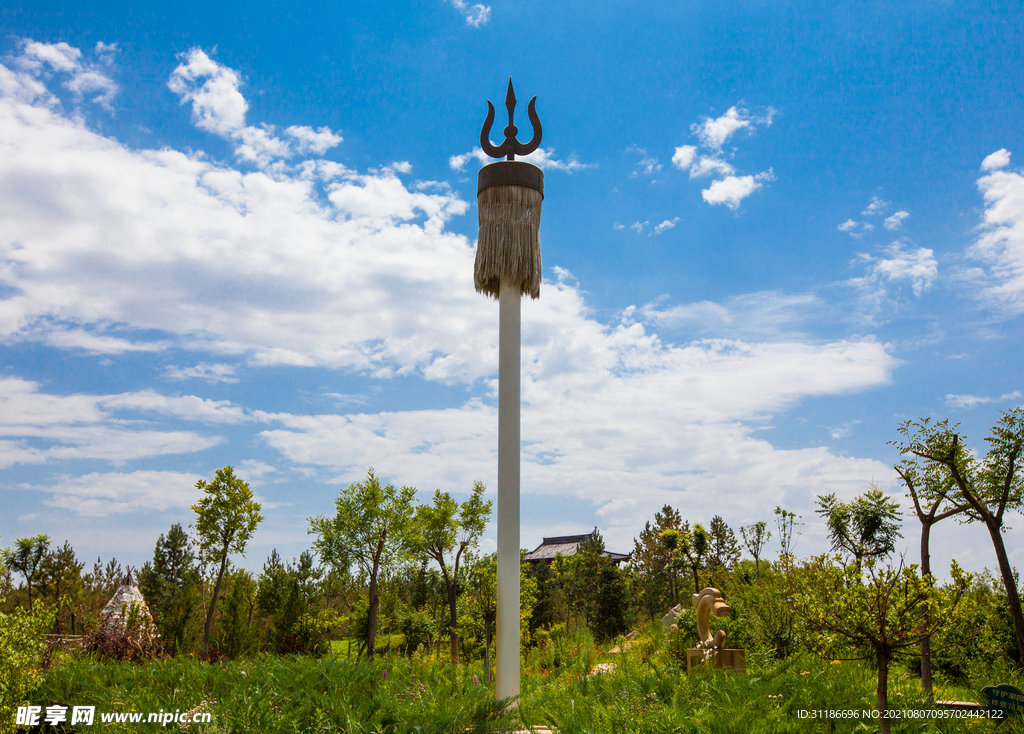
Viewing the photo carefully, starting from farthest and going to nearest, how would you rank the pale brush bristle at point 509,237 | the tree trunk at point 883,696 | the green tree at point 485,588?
the green tree at point 485,588
the pale brush bristle at point 509,237
the tree trunk at point 883,696

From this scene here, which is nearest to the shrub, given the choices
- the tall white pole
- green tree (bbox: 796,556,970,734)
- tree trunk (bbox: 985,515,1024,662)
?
the tall white pole

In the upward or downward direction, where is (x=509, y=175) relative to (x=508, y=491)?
upward

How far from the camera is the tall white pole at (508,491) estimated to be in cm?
721

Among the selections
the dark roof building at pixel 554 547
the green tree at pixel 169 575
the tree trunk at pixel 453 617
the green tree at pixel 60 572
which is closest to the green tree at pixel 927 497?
the tree trunk at pixel 453 617

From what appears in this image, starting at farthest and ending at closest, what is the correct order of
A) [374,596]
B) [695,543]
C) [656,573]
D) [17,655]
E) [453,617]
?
1. [656,573]
2. [695,543]
3. [453,617]
4. [374,596]
5. [17,655]

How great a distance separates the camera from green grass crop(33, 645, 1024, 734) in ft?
19.7

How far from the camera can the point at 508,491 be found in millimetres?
7473

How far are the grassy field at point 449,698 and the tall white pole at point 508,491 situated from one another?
48 cm

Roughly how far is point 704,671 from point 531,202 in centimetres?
676

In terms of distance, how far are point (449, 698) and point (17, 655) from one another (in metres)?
4.45

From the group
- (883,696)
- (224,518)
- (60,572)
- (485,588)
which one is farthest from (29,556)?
(883,696)

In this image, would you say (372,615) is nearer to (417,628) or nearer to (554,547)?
(417,628)

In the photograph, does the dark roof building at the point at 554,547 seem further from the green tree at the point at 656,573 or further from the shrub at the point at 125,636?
the shrub at the point at 125,636

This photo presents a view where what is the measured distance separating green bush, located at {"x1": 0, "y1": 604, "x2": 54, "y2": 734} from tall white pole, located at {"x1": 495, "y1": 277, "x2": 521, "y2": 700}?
4.90 m
